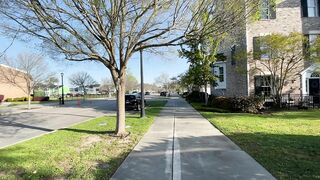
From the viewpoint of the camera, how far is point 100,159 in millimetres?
9055

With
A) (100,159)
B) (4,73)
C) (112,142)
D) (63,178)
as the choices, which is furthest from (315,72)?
(4,73)

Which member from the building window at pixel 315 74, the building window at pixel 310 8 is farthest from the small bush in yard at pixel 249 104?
the building window at pixel 310 8

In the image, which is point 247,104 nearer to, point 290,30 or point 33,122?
point 290,30

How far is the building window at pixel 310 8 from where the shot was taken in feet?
94.8

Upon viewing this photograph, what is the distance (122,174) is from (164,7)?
267 inches

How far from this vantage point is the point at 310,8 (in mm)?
29016

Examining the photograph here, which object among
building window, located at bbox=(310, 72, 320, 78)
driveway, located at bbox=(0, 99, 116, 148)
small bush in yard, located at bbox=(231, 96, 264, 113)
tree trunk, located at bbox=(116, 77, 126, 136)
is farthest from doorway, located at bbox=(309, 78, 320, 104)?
tree trunk, located at bbox=(116, 77, 126, 136)

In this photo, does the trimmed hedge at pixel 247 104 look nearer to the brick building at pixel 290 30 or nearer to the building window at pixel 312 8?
the brick building at pixel 290 30

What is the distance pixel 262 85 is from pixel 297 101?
2826 millimetres

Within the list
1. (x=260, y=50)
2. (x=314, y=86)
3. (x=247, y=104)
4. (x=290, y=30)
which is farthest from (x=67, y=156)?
(x=314, y=86)

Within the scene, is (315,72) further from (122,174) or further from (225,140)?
(122,174)

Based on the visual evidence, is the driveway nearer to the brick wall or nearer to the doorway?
the brick wall

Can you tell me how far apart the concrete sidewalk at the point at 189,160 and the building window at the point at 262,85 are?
675 inches

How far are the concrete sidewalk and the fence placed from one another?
15.5 metres
